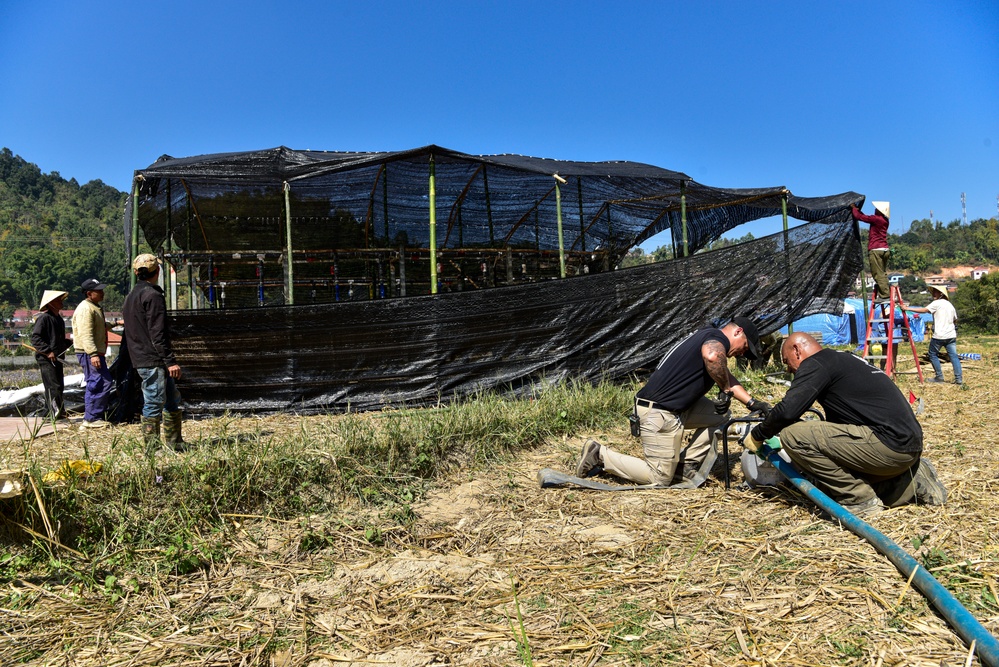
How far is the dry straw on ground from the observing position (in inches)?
95.1

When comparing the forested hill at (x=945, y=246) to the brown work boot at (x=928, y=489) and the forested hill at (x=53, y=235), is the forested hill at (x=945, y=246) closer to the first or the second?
the brown work boot at (x=928, y=489)

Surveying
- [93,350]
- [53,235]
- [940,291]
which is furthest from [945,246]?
[53,235]

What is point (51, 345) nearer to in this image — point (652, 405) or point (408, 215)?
point (652, 405)

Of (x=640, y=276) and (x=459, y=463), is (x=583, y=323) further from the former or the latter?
(x=459, y=463)

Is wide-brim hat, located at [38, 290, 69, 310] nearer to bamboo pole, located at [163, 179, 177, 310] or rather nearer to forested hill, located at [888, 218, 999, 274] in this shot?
bamboo pole, located at [163, 179, 177, 310]

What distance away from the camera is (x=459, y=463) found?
15.7 feet

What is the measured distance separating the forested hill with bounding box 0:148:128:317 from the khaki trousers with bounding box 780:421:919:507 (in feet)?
210

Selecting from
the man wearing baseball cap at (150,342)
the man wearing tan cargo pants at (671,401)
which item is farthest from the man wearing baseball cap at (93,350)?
the man wearing tan cargo pants at (671,401)

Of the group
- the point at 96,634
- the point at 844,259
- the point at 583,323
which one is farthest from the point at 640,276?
the point at 96,634

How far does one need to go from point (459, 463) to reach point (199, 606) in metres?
2.21

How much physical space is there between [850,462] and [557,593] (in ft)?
6.74

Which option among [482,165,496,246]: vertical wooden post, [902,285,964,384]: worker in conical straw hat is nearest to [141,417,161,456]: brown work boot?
[482,165,496,246]: vertical wooden post

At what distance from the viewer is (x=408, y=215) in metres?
12.7

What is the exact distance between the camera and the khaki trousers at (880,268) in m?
7.56
